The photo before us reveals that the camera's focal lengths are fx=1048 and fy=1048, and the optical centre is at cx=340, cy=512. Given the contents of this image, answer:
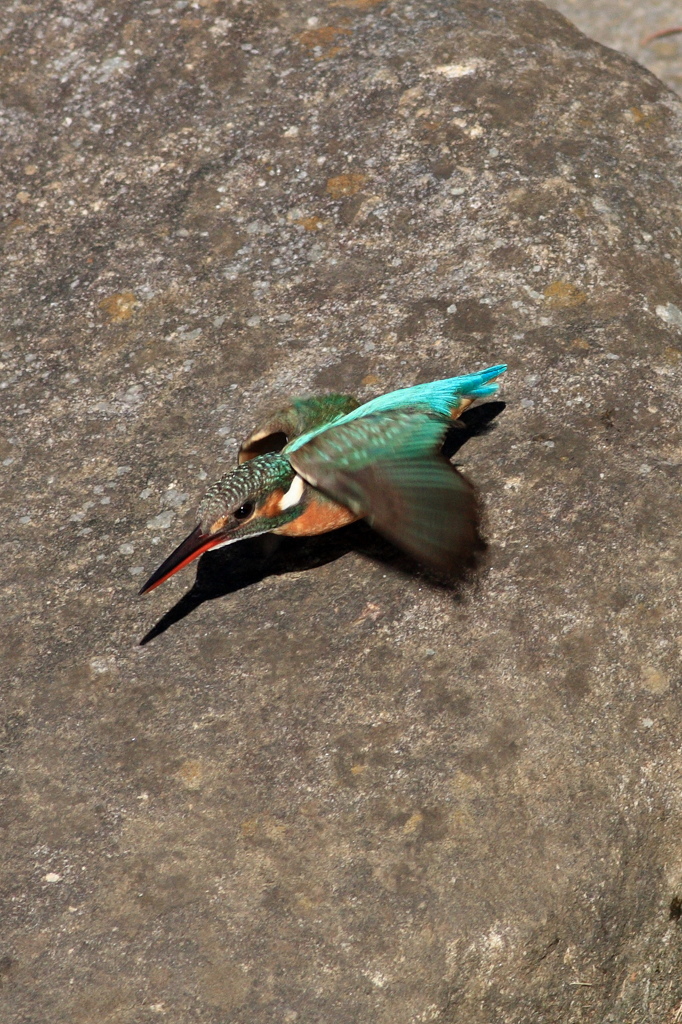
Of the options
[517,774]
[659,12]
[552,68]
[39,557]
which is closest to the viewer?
[517,774]

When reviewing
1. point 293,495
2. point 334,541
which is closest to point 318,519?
point 293,495

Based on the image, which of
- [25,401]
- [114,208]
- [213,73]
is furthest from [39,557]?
[213,73]

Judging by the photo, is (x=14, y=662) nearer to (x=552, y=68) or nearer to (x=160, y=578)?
(x=160, y=578)

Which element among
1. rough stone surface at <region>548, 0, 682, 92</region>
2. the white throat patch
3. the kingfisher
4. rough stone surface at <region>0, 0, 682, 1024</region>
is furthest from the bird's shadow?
rough stone surface at <region>548, 0, 682, 92</region>

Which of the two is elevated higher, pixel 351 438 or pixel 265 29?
pixel 265 29

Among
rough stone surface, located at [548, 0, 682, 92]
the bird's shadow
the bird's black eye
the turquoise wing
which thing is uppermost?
the turquoise wing

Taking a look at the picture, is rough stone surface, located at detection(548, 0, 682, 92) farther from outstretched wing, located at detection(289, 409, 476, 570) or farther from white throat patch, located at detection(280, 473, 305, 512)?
white throat patch, located at detection(280, 473, 305, 512)

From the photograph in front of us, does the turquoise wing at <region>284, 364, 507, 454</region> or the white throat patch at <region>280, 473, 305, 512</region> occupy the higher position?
the turquoise wing at <region>284, 364, 507, 454</region>

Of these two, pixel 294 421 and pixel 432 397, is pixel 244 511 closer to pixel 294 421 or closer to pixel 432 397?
pixel 294 421
